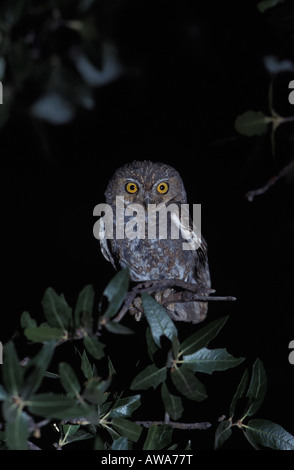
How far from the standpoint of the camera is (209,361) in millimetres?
1161

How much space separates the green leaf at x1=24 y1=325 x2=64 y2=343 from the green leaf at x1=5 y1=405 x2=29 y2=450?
0.54ft

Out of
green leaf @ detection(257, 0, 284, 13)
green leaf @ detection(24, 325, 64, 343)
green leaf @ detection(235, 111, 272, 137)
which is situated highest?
green leaf @ detection(257, 0, 284, 13)

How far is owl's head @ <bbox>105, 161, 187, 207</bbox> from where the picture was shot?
2.90 m

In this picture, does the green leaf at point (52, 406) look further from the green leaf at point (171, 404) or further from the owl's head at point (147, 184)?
the owl's head at point (147, 184)

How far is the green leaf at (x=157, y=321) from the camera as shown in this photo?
1.19 meters

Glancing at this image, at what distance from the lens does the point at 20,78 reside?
4.13ft

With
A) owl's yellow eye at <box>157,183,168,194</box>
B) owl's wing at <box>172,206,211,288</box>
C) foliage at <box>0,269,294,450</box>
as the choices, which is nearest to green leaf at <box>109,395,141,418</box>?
foliage at <box>0,269,294,450</box>

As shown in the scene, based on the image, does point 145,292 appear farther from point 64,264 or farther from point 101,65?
point 64,264

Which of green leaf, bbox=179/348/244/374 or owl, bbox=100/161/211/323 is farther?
owl, bbox=100/161/211/323

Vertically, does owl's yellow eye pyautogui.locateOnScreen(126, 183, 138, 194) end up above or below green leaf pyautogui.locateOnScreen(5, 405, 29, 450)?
above

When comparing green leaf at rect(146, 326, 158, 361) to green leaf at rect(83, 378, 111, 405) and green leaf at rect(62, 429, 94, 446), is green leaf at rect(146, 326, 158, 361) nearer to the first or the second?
green leaf at rect(83, 378, 111, 405)

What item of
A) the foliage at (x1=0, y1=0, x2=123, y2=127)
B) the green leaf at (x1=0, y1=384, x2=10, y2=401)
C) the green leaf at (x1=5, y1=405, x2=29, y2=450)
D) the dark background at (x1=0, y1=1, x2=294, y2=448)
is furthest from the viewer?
the dark background at (x1=0, y1=1, x2=294, y2=448)

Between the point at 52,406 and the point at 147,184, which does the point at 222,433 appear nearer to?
the point at 52,406

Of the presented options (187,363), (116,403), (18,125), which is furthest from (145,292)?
(18,125)
